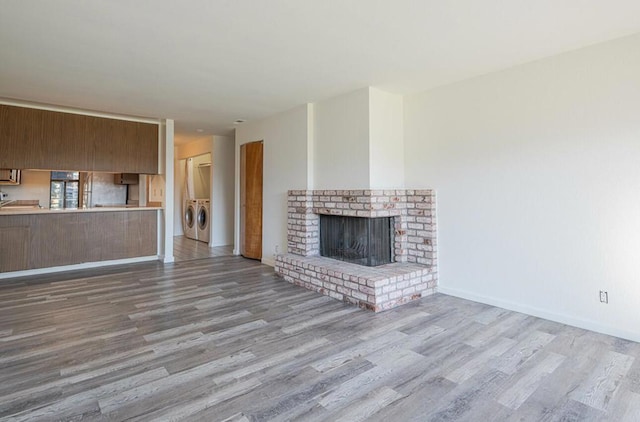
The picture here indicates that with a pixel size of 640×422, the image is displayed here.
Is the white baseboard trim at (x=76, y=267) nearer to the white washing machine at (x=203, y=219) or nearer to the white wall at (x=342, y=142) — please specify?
the white washing machine at (x=203, y=219)

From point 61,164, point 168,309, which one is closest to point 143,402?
point 168,309

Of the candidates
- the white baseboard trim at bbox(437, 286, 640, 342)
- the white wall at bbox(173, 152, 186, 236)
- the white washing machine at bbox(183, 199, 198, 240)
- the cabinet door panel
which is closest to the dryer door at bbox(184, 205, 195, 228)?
the white washing machine at bbox(183, 199, 198, 240)

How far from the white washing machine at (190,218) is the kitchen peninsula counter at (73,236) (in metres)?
2.43

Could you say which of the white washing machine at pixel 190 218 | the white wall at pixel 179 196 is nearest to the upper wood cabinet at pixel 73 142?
the white washing machine at pixel 190 218

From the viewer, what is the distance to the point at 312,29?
2561 mm

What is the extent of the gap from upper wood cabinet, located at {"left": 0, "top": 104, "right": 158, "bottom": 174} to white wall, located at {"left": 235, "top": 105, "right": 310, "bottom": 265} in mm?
1810

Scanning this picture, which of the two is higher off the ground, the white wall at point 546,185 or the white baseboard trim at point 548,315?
the white wall at point 546,185

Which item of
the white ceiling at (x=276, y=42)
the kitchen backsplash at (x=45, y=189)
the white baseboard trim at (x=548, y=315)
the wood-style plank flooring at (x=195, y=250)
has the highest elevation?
the white ceiling at (x=276, y=42)

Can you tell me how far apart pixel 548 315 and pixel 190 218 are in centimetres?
751

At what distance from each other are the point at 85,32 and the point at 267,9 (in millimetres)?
1478

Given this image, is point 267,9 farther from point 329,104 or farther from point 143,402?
point 143,402

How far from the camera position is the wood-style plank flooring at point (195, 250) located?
6.07m

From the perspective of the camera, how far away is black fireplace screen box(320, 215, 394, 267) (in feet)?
Answer: 13.1

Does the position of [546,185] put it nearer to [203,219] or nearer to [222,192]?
[222,192]
